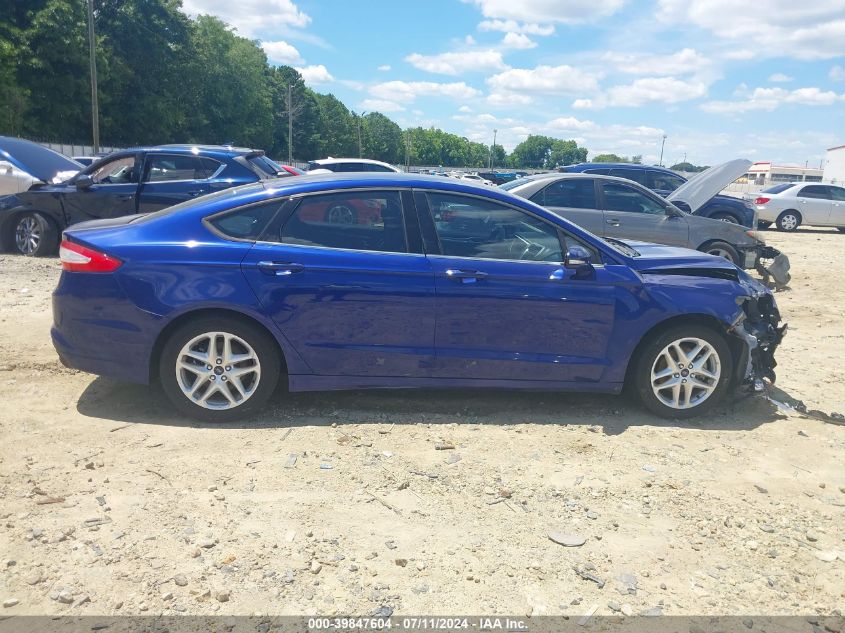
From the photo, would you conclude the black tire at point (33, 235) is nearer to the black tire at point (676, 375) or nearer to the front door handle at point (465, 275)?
the front door handle at point (465, 275)

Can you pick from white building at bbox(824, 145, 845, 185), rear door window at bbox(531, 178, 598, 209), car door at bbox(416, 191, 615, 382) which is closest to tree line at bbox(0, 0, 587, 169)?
rear door window at bbox(531, 178, 598, 209)

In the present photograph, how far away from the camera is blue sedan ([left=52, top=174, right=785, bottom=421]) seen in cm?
430

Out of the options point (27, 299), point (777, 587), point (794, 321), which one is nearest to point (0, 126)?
point (27, 299)

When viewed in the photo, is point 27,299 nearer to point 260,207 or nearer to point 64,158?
point 260,207

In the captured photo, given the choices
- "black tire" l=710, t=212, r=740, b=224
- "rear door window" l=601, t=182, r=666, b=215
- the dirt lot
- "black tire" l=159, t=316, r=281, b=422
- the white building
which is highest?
the white building

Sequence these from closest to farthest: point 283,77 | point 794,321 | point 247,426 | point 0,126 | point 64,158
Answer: point 247,426, point 794,321, point 64,158, point 0,126, point 283,77

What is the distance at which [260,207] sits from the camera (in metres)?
4.44

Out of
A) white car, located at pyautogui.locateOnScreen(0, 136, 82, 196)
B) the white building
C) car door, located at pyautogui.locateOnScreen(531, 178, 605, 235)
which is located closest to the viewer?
car door, located at pyautogui.locateOnScreen(531, 178, 605, 235)

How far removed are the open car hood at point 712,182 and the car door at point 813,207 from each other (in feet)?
38.2

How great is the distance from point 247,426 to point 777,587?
10.2 feet

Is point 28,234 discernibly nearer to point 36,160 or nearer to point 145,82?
point 36,160

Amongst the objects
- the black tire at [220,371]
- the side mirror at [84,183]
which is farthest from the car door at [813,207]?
the black tire at [220,371]

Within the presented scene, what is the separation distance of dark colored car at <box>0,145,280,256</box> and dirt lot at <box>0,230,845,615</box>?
15.1ft

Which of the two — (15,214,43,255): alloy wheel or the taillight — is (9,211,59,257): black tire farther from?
the taillight
